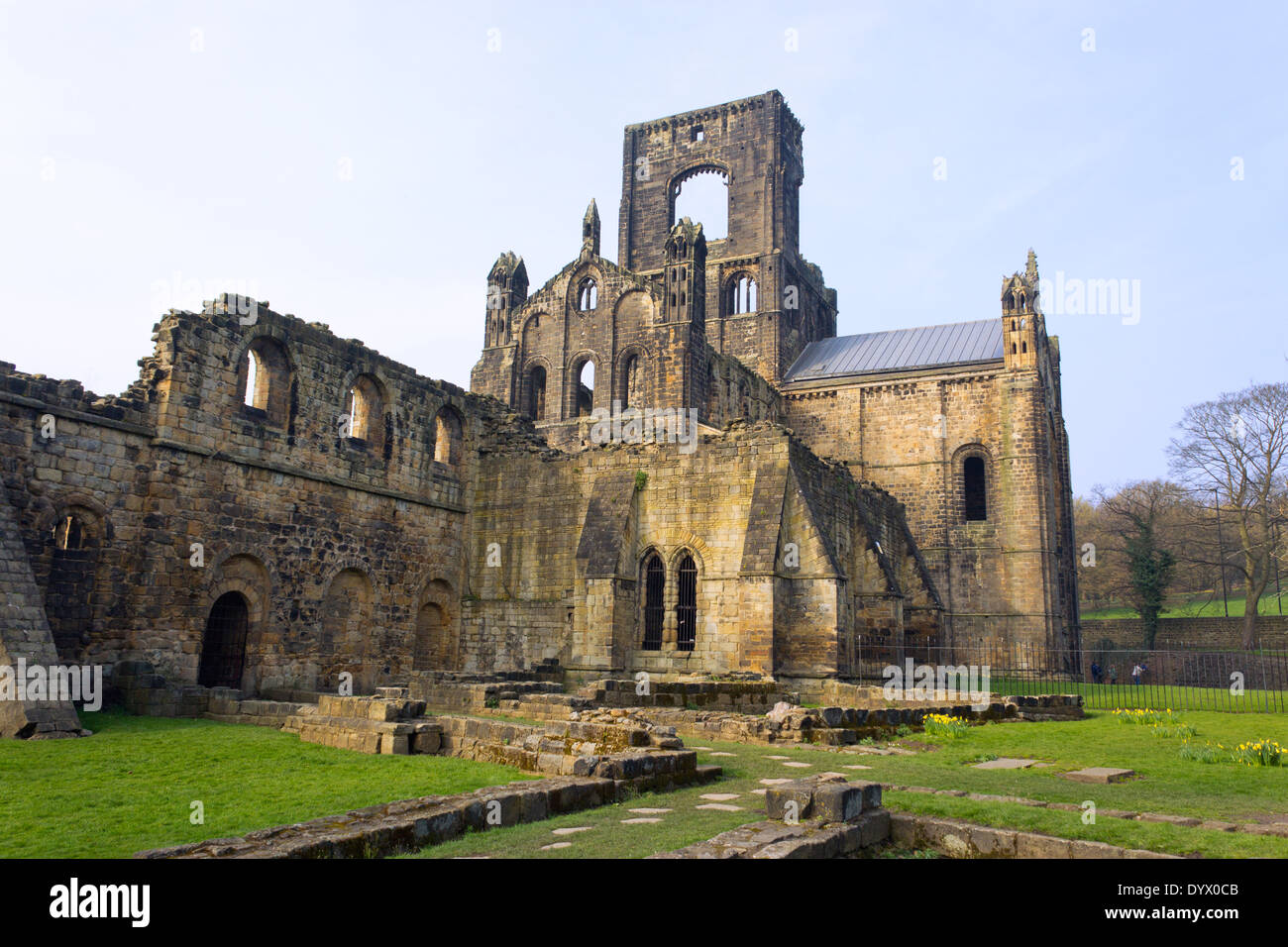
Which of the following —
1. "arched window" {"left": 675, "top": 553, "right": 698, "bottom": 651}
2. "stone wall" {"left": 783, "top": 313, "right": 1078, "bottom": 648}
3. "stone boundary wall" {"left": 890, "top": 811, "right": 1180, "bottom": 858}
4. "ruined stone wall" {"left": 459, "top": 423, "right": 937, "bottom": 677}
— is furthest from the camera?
"stone wall" {"left": 783, "top": 313, "right": 1078, "bottom": 648}

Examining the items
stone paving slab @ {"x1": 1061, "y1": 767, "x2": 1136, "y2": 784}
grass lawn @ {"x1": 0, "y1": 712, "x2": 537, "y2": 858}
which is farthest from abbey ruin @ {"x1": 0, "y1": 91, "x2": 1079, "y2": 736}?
stone paving slab @ {"x1": 1061, "y1": 767, "x2": 1136, "y2": 784}

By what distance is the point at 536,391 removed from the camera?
3756 centimetres

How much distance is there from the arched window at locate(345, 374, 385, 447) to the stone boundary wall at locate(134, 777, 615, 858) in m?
14.8

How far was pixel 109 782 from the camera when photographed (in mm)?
7898

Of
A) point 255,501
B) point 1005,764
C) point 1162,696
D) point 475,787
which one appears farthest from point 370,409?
point 1162,696

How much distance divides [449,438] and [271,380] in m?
5.77

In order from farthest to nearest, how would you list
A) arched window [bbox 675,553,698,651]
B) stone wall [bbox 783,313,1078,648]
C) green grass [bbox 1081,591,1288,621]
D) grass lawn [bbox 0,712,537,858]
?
green grass [bbox 1081,591,1288,621], stone wall [bbox 783,313,1078,648], arched window [bbox 675,553,698,651], grass lawn [bbox 0,712,537,858]

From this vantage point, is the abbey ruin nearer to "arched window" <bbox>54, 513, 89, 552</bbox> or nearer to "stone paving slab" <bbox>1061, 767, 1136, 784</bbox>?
"arched window" <bbox>54, 513, 89, 552</bbox>

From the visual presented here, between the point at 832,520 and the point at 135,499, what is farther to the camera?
the point at 832,520

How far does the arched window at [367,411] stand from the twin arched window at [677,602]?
6.99 metres

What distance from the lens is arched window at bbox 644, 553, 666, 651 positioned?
20.7 m

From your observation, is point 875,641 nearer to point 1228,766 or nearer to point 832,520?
point 832,520
